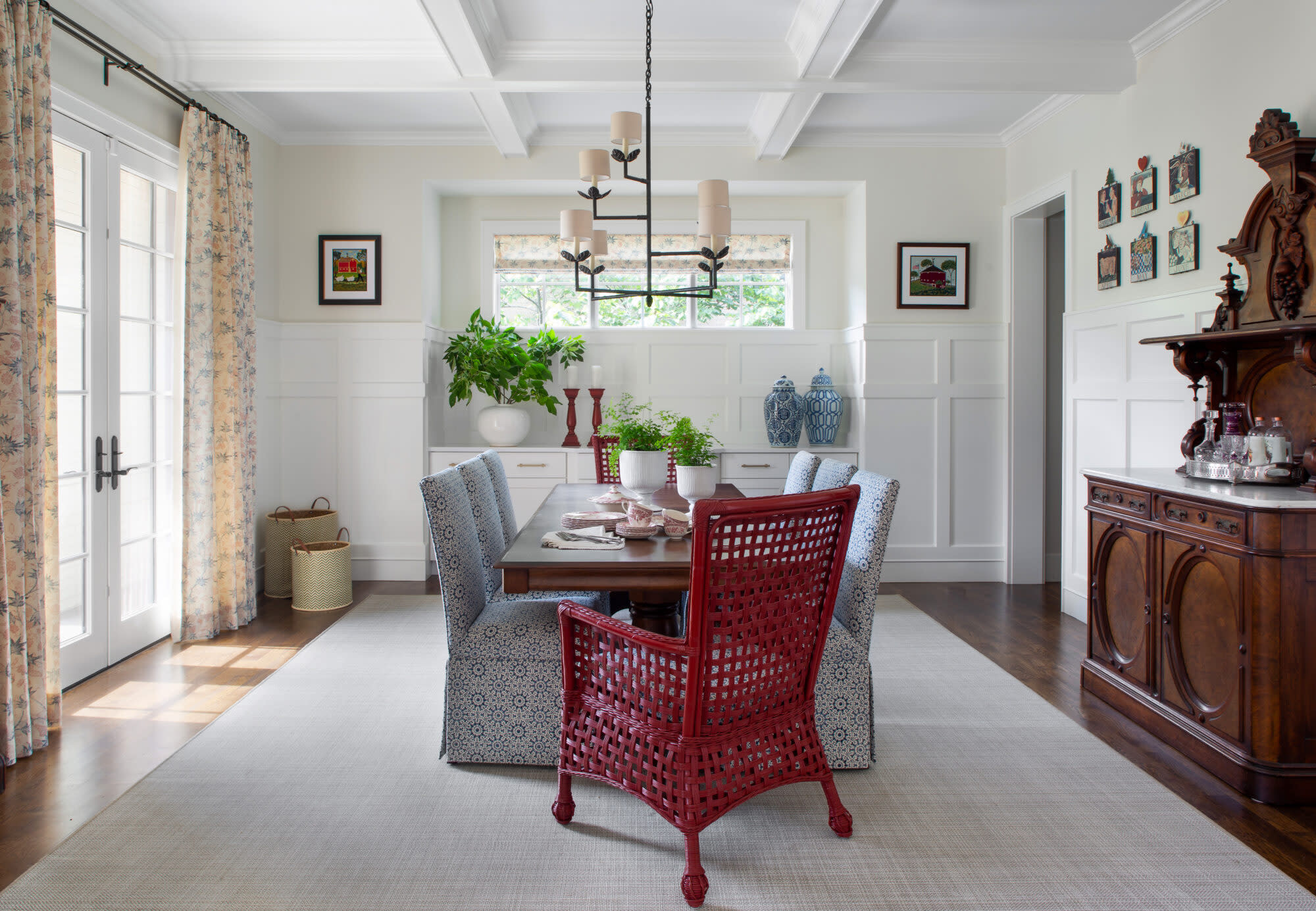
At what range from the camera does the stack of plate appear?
2738 millimetres

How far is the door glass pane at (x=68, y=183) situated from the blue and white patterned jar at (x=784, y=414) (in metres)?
3.68

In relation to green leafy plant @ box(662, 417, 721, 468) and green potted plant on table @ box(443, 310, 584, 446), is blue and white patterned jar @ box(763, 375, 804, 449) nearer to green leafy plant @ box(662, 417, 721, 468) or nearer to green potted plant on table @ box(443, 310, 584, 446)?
green potted plant on table @ box(443, 310, 584, 446)

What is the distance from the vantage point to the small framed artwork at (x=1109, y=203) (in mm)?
3859

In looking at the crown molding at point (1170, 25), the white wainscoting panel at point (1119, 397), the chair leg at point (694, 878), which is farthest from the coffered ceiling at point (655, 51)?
the chair leg at point (694, 878)

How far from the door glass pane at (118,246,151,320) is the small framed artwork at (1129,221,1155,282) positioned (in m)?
4.38

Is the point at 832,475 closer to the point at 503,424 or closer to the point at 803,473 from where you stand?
the point at 803,473

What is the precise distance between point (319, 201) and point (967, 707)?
4488 mm

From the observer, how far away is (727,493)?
3.51 metres

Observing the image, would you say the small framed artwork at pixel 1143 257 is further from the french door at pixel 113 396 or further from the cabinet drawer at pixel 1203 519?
the french door at pixel 113 396

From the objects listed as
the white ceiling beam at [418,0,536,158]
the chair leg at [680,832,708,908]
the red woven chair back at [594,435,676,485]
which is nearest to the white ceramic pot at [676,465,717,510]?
the chair leg at [680,832,708,908]

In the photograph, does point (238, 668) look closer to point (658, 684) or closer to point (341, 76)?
point (658, 684)

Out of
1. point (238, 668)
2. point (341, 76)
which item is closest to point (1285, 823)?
point (238, 668)

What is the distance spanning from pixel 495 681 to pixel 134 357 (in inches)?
94.1

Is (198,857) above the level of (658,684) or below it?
below
